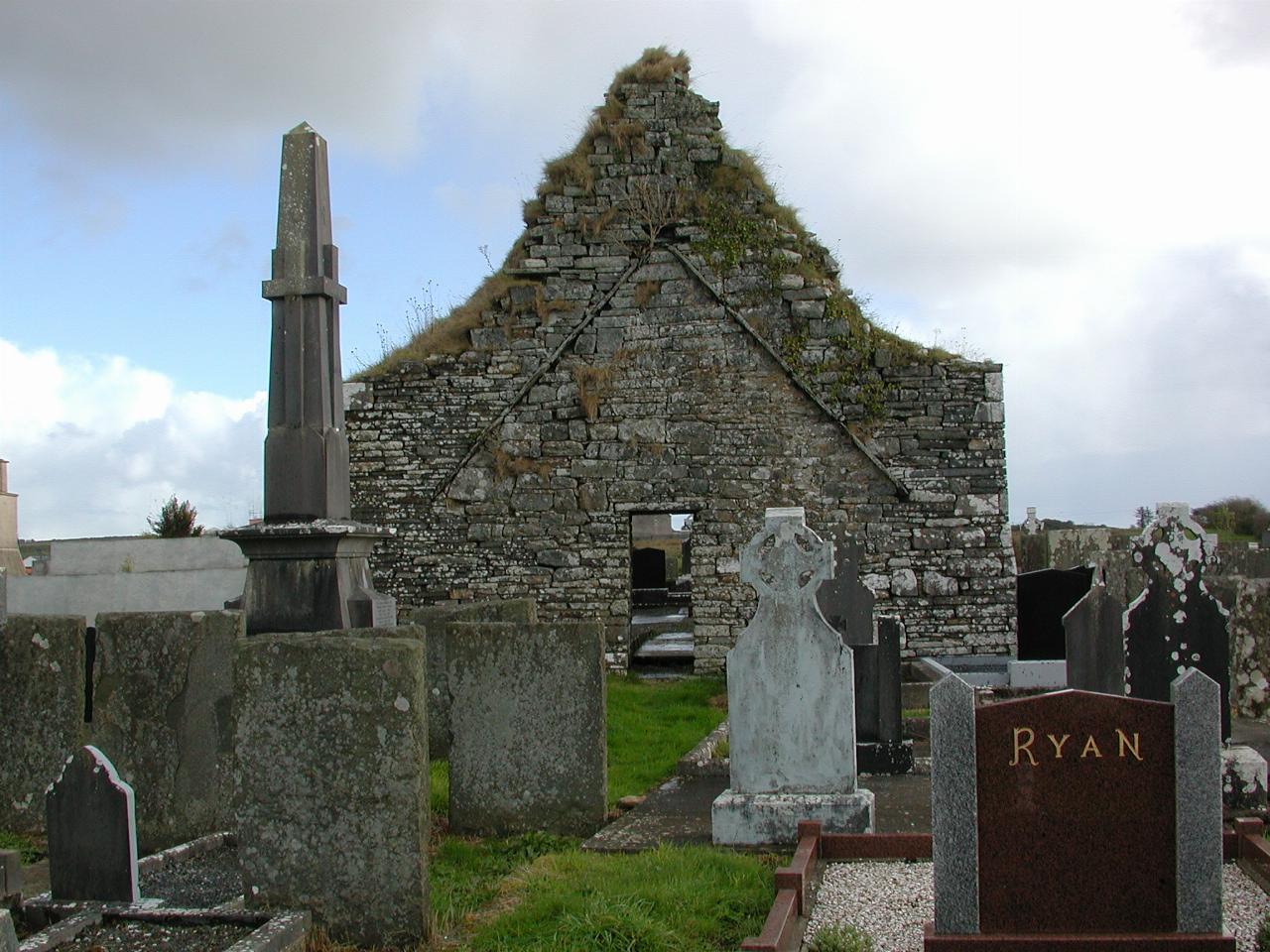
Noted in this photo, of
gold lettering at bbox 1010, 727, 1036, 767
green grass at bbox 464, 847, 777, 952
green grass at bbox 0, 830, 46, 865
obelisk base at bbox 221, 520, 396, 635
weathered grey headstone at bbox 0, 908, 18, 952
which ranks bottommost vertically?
green grass at bbox 0, 830, 46, 865

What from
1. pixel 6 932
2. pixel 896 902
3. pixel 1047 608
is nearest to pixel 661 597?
pixel 1047 608

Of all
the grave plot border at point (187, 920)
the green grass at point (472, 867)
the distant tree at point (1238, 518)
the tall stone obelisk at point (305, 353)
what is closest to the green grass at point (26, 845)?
the grave plot border at point (187, 920)

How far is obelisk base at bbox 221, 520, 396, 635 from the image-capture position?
8266 millimetres

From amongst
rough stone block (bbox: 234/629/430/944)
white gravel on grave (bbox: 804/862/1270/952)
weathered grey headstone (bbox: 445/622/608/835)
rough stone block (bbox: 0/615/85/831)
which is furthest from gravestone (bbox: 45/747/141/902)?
white gravel on grave (bbox: 804/862/1270/952)

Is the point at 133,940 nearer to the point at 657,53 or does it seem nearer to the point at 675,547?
the point at 657,53

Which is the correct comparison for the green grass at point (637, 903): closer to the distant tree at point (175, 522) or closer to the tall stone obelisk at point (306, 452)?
the tall stone obelisk at point (306, 452)

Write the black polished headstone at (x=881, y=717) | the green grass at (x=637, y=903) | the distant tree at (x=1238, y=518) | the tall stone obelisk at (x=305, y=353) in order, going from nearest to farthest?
the green grass at (x=637, y=903) → the black polished headstone at (x=881, y=717) → the tall stone obelisk at (x=305, y=353) → the distant tree at (x=1238, y=518)

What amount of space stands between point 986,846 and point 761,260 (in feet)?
35.4

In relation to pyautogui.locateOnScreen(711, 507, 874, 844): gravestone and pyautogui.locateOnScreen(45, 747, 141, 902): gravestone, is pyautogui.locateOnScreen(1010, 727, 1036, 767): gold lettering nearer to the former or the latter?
pyautogui.locateOnScreen(711, 507, 874, 844): gravestone

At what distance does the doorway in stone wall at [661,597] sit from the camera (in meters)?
15.3

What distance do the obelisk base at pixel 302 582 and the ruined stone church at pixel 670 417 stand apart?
5.85 meters

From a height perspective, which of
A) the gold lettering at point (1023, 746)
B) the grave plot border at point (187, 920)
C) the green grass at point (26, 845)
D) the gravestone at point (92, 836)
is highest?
the gold lettering at point (1023, 746)

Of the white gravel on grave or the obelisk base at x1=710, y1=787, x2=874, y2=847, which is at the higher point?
the obelisk base at x1=710, y1=787, x2=874, y2=847

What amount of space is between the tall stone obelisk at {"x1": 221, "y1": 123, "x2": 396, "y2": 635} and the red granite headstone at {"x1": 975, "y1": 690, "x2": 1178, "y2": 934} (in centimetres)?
505
